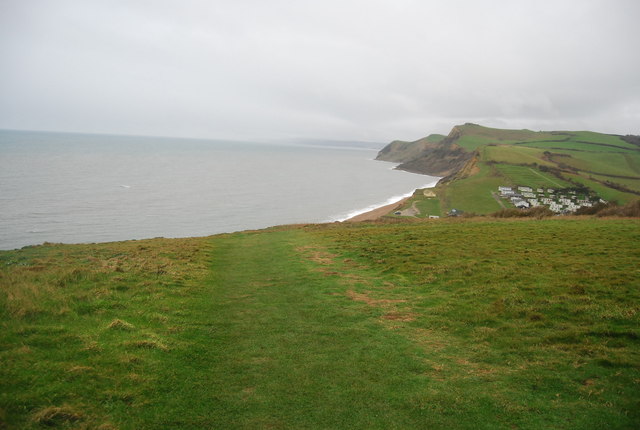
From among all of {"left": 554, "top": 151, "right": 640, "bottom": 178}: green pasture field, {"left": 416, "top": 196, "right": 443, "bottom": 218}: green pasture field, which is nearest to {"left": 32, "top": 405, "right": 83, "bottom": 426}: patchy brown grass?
{"left": 416, "top": 196, "right": 443, "bottom": 218}: green pasture field

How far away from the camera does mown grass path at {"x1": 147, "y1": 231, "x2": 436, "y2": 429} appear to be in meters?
8.41

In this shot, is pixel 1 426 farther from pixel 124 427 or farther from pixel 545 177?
pixel 545 177

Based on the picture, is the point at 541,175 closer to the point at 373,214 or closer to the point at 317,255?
the point at 373,214

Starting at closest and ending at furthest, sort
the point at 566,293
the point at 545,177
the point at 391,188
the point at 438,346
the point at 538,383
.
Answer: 1. the point at 538,383
2. the point at 438,346
3. the point at 566,293
4. the point at 545,177
5. the point at 391,188

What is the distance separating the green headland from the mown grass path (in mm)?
58

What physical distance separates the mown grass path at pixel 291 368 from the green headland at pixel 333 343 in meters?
0.06

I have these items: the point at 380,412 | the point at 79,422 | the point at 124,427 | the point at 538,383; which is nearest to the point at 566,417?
the point at 538,383

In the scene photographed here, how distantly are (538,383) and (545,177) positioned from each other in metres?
135

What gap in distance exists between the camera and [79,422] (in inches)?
286

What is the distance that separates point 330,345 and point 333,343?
0.20m

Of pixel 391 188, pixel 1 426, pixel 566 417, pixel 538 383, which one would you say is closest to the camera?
pixel 1 426

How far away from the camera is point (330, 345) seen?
12.4m

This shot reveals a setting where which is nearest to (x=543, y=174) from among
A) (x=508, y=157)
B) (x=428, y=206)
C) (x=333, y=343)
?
(x=508, y=157)

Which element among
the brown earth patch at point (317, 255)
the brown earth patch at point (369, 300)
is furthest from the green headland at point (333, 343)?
the brown earth patch at point (317, 255)
